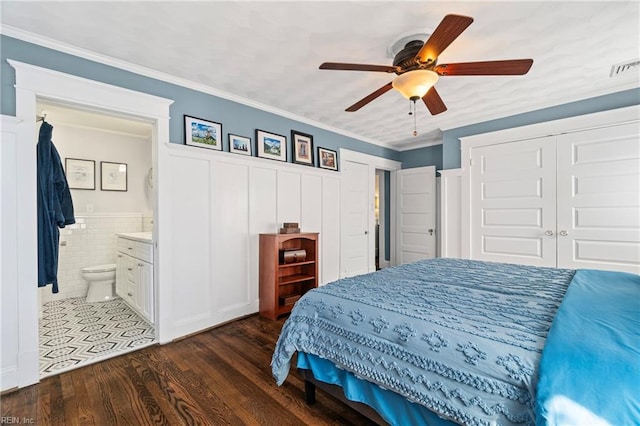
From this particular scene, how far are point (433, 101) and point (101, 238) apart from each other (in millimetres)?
4743

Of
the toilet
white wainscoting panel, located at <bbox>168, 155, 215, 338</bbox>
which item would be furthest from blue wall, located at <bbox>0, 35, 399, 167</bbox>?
the toilet

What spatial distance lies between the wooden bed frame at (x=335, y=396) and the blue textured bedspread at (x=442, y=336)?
203mm

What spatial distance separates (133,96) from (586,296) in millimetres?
3541

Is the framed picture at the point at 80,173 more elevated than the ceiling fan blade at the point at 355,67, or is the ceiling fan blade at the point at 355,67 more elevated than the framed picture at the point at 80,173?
the ceiling fan blade at the point at 355,67

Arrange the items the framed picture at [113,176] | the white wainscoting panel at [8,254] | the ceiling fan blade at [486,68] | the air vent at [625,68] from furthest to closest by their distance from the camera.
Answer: the framed picture at [113,176] → the air vent at [625,68] → the white wainscoting panel at [8,254] → the ceiling fan blade at [486,68]

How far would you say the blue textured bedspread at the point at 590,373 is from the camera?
773mm

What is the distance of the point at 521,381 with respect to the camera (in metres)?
0.92

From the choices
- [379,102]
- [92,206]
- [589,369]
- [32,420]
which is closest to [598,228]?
[379,102]

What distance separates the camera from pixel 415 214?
523 centimetres

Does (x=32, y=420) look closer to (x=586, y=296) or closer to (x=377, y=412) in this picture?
(x=377, y=412)

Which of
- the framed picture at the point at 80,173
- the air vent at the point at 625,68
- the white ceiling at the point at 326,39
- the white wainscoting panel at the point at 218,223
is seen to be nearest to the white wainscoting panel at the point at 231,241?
the white wainscoting panel at the point at 218,223

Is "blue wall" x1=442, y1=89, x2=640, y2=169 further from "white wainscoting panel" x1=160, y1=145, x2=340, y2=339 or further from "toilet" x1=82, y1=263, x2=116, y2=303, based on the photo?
"toilet" x1=82, y1=263, x2=116, y2=303

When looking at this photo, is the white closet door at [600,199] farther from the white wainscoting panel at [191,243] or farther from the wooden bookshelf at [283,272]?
the white wainscoting panel at [191,243]

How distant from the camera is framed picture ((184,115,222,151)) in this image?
2.88 metres
